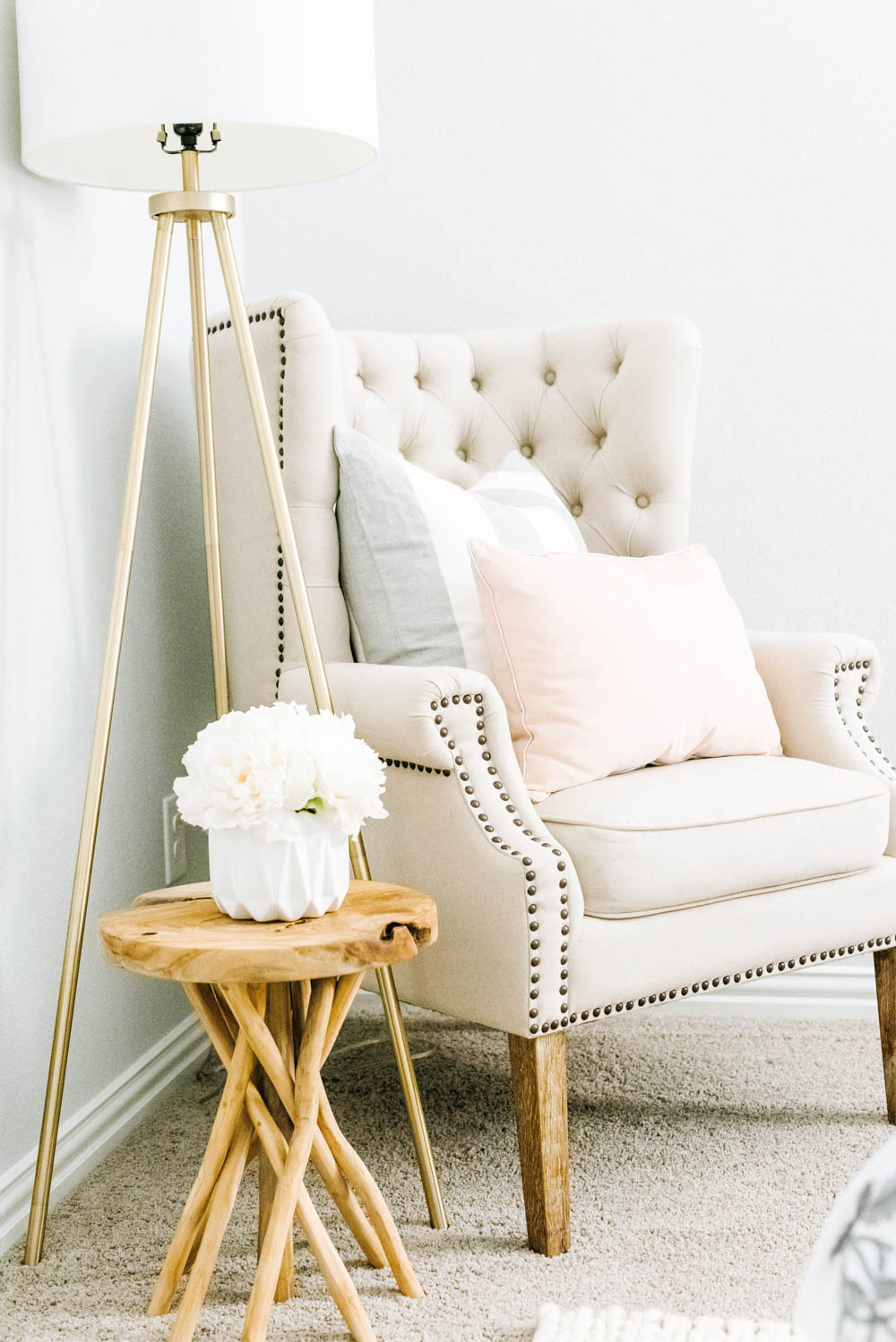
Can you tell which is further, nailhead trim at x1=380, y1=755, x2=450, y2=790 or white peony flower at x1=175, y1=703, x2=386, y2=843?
nailhead trim at x1=380, y1=755, x2=450, y2=790

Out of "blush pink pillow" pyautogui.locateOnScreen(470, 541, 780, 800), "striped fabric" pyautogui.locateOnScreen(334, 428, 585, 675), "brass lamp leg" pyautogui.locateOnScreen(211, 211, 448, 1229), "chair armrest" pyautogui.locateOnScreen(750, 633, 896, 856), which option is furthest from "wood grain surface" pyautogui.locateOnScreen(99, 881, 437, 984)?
"chair armrest" pyautogui.locateOnScreen(750, 633, 896, 856)

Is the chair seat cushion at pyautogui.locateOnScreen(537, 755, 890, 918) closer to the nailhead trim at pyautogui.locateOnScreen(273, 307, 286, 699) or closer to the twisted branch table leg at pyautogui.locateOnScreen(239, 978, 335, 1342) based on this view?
the twisted branch table leg at pyautogui.locateOnScreen(239, 978, 335, 1342)

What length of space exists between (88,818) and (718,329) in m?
1.57

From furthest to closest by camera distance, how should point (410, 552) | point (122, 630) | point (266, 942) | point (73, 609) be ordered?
point (410, 552), point (73, 609), point (122, 630), point (266, 942)

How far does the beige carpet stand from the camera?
4.77 feet

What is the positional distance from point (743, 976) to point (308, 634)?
72cm

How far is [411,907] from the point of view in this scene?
4.50 ft

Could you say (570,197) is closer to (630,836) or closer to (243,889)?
(630,836)

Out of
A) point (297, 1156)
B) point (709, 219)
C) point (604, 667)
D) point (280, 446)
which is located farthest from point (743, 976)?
point (709, 219)

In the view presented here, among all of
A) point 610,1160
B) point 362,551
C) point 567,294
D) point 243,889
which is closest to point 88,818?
point 243,889

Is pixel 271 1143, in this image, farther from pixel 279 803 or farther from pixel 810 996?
pixel 810 996

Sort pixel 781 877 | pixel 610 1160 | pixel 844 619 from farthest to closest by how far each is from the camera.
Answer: pixel 844 619, pixel 610 1160, pixel 781 877

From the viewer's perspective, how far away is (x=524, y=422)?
7.83ft

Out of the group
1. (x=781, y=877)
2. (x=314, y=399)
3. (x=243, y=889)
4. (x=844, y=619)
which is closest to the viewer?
(x=243, y=889)
